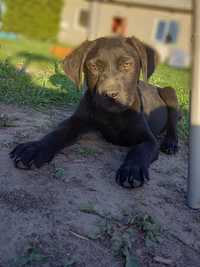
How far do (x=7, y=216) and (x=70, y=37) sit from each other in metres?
23.0

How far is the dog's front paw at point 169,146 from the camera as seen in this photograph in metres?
4.15

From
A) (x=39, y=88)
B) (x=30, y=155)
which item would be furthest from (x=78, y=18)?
(x=30, y=155)

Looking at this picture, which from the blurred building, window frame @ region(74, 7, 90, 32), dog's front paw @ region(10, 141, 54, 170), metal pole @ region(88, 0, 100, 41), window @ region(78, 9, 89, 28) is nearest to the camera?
dog's front paw @ region(10, 141, 54, 170)

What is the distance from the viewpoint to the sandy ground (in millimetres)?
2385

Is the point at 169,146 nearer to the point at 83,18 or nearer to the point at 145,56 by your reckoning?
the point at 145,56

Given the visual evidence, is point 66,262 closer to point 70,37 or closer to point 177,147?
point 177,147

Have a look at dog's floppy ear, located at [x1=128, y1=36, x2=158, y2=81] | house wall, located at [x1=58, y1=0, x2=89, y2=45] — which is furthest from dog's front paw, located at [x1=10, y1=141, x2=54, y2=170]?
house wall, located at [x1=58, y1=0, x2=89, y2=45]

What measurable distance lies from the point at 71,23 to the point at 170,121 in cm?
2181

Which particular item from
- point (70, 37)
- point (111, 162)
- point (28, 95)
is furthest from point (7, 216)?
point (70, 37)

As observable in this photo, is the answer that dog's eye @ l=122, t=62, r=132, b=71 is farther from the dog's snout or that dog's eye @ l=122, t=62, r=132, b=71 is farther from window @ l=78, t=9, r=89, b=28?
window @ l=78, t=9, r=89, b=28

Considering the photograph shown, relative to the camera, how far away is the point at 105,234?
2.56 metres

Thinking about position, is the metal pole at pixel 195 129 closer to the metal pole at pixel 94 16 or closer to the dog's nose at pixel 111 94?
the dog's nose at pixel 111 94

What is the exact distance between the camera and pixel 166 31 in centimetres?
2159

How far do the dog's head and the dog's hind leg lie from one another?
2.21ft
